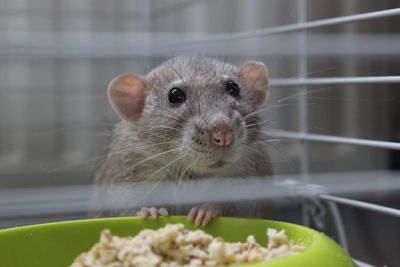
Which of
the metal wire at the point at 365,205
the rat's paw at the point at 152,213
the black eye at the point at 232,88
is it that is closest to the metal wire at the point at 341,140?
the metal wire at the point at 365,205

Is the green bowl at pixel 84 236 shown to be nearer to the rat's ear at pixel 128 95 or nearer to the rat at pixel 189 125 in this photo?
the rat at pixel 189 125

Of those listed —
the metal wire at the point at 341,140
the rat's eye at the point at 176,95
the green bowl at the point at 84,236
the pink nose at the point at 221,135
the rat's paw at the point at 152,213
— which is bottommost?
the green bowl at the point at 84,236

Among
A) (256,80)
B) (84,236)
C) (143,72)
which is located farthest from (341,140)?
(143,72)

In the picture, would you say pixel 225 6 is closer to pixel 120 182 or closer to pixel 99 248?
pixel 120 182

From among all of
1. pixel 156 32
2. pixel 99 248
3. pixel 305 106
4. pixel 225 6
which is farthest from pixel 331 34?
pixel 99 248

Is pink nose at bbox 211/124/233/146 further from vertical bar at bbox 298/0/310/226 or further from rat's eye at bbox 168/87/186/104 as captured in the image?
vertical bar at bbox 298/0/310/226

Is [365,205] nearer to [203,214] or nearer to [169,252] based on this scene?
[203,214]

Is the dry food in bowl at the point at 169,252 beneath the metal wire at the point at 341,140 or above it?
beneath

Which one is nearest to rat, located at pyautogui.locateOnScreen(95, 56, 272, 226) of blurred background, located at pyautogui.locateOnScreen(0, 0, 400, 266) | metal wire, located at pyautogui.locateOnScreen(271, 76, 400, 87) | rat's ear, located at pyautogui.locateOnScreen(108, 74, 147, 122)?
rat's ear, located at pyautogui.locateOnScreen(108, 74, 147, 122)
